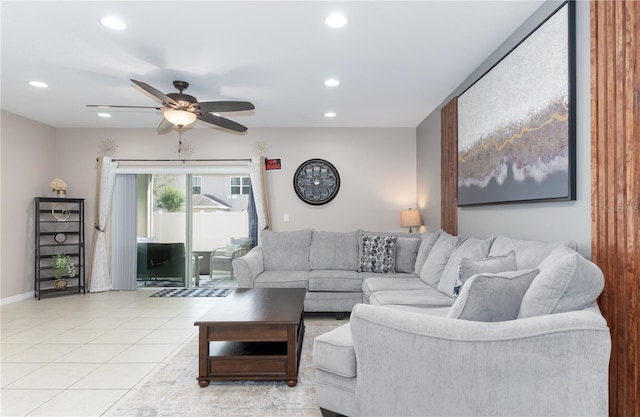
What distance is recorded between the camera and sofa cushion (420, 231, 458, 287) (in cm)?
340

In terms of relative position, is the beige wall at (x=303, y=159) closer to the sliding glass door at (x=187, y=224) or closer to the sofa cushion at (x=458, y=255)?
the sliding glass door at (x=187, y=224)

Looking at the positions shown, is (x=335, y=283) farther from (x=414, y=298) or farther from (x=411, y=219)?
(x=411, y=219)

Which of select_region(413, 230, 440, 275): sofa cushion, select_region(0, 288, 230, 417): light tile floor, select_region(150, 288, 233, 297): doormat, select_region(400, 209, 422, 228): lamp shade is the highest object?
select_region(400, 209, 422, 228): lamp shade

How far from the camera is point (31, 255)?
5.17 metres

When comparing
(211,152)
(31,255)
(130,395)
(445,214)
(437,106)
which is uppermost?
(437,106)

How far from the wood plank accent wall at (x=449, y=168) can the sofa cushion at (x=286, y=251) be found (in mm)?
1802

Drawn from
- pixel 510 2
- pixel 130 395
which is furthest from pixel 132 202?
pixel 510 2

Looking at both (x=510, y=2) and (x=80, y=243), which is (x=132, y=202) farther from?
(x=510, y=2)

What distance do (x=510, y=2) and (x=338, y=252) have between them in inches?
126

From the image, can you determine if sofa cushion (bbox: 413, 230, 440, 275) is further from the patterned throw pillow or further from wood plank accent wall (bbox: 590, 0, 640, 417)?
wood plank accent wall (bbox: 590, 0, 640, 417)

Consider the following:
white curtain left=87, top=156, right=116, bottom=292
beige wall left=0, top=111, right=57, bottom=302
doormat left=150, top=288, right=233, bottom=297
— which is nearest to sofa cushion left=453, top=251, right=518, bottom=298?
doormat left=150, top=288, right=233, bottom=297

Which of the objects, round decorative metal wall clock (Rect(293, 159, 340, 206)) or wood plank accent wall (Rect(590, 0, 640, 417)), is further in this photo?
round decorative metal wall clock (Rect(293, 159, 340, 206))

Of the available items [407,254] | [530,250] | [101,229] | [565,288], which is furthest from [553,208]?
[101,229]

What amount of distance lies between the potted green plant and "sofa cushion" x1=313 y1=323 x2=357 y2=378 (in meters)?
4.98
